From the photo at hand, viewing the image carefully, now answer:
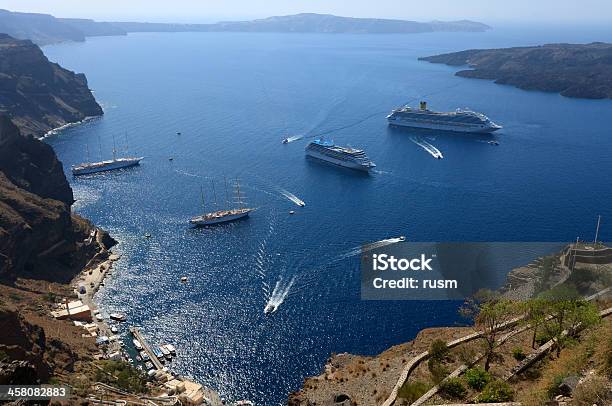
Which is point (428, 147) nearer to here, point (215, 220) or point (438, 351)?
point (215, 220)

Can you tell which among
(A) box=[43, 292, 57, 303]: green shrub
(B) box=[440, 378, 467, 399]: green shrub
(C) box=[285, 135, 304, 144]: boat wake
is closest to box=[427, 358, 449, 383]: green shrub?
(B) box=[440, 378, 467, 399]: green shrub

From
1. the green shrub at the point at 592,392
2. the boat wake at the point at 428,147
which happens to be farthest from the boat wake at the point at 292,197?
the green shrub at the point at 592,392

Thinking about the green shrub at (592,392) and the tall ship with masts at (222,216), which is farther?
the tall ship with masts at (222,216)

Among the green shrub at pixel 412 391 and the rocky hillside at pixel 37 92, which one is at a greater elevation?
the rocky hillside at pixel 37 92

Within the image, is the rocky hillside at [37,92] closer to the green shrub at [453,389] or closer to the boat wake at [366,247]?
the boat wake at [366,247]

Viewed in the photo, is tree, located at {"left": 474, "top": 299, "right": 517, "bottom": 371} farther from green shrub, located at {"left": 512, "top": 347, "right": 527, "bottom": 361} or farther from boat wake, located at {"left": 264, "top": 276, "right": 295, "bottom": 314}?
boat wake, located at {"left": 264, "top": 276, "right": 295, "bottom": 314}

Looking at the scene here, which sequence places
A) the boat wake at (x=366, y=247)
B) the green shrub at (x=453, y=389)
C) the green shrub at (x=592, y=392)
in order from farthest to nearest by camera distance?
the boat wake at (x=366, y=247) < the green shrub at (x=453, y=389) < the green shrub at (x=592, y=392)
